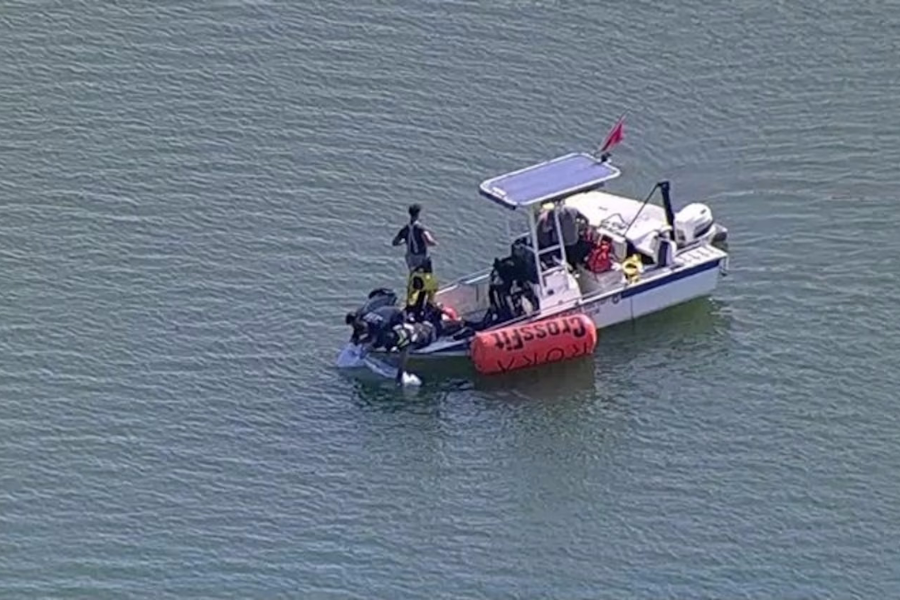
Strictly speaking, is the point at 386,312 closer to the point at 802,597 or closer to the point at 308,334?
the point at 308,334

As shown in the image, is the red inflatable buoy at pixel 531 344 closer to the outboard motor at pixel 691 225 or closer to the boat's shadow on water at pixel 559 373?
the boat's shadow on water at pixel 559 373

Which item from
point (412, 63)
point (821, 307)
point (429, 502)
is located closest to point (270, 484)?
point (429, 502)

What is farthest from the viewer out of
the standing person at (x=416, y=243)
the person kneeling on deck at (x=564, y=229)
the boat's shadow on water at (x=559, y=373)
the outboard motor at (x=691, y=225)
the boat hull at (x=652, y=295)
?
the outboard motor at (x=691, y=225)

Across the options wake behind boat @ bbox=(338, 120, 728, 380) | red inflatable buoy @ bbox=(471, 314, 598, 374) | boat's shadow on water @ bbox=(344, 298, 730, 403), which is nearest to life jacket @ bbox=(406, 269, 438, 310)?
wake behind boat @ bbox=(338, 120, 728, 380)

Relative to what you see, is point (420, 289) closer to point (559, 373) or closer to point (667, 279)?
point (559, 373)

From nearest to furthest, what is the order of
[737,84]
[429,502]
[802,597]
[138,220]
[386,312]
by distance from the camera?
[802,597] < [429,502] < [386,312] < [138,220] < [737,84]

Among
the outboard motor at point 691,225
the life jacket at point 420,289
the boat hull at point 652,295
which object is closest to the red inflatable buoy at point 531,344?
the boat hull at point 652,295

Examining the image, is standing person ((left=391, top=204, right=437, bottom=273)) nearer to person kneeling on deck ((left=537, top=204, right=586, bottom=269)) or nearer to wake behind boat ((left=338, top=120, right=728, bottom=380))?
wake behind boat ((left=338, top=120, right=728, bottom=380))
